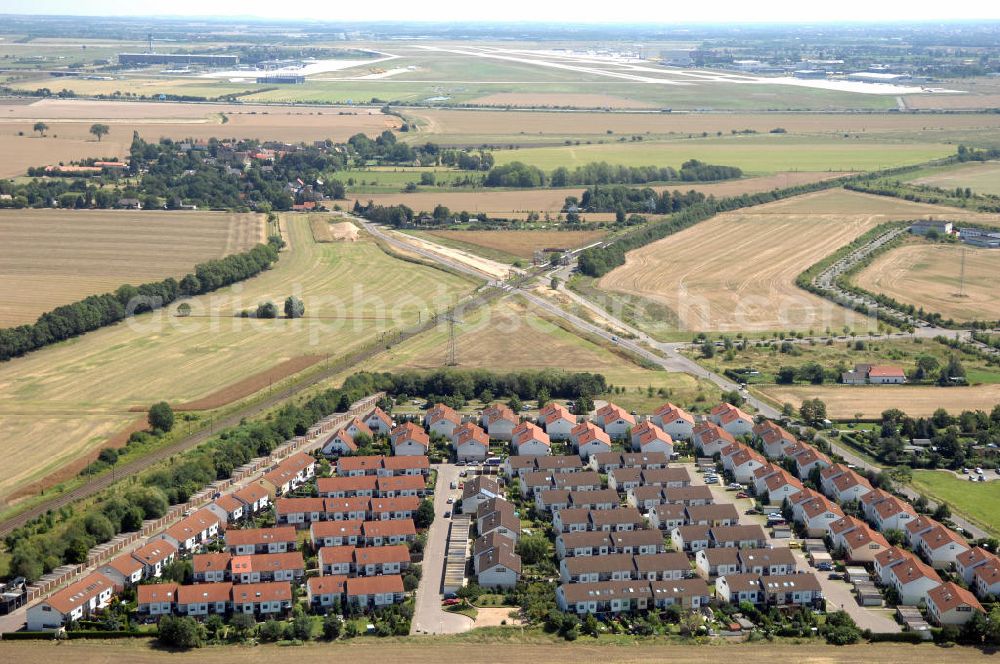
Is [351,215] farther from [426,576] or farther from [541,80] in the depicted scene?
[541,80]

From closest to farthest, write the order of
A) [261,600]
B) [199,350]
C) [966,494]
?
→ [261,600]
[966,494]
[199,350]

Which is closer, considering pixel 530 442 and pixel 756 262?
→ pixel 530 442

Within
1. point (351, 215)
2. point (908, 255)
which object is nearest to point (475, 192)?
point (351, 215)

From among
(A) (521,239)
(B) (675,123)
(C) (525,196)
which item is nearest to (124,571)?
(A) (521,239)

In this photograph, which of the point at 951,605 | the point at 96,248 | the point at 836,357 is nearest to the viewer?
the point at 951,605

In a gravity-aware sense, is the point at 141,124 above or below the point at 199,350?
above

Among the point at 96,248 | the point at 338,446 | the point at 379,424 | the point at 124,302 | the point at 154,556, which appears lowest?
the point at 154,556

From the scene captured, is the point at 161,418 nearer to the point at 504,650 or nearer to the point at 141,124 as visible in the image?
the point at 504,650
